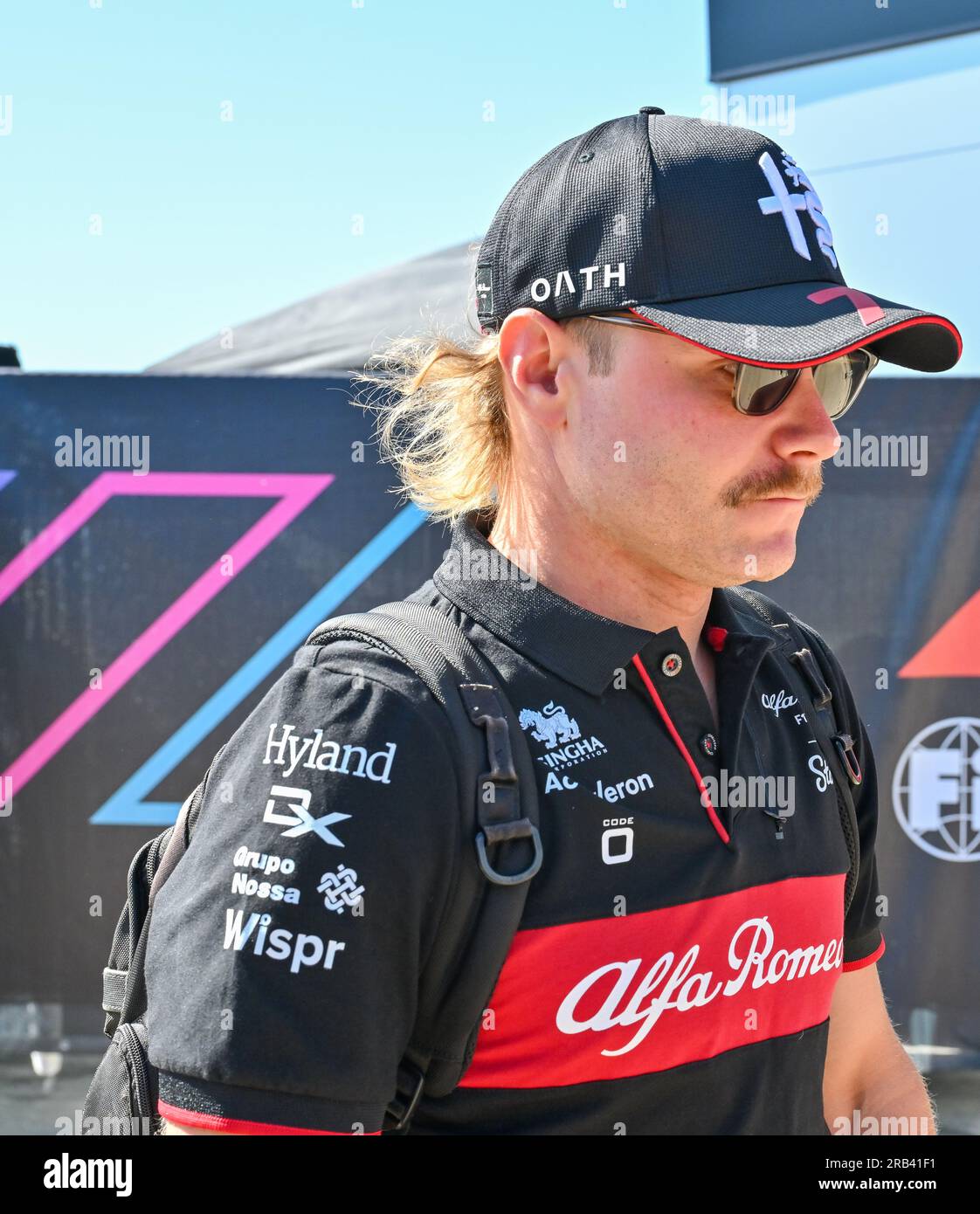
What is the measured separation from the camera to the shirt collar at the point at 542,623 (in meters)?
1.23

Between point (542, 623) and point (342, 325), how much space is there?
10.0 feet

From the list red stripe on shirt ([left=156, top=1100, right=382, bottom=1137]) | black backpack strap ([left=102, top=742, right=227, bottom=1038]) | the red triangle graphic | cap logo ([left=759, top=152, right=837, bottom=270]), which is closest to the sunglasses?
cap logo ([left=759, top=152, right=837, bottom=270])

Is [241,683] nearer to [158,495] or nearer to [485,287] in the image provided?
[158,495]

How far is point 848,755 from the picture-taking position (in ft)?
4.72

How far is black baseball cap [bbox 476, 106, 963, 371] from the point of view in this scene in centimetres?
120

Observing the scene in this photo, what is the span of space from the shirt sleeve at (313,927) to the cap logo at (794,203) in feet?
2.13

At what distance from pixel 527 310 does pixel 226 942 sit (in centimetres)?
74

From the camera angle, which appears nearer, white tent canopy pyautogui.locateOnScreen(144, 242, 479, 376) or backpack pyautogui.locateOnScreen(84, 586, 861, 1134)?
backpack pyautogui.locateOnScreen(84, 586, 861, 1134)

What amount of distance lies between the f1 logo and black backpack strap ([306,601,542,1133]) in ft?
0.39

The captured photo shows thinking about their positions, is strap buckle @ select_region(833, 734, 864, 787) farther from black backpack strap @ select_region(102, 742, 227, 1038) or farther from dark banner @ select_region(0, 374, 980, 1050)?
dark banner @ select_region(0, 374, 980, 1050)

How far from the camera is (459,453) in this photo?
64.4 inches

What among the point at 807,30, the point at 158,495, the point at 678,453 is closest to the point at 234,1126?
the point at 678,453
